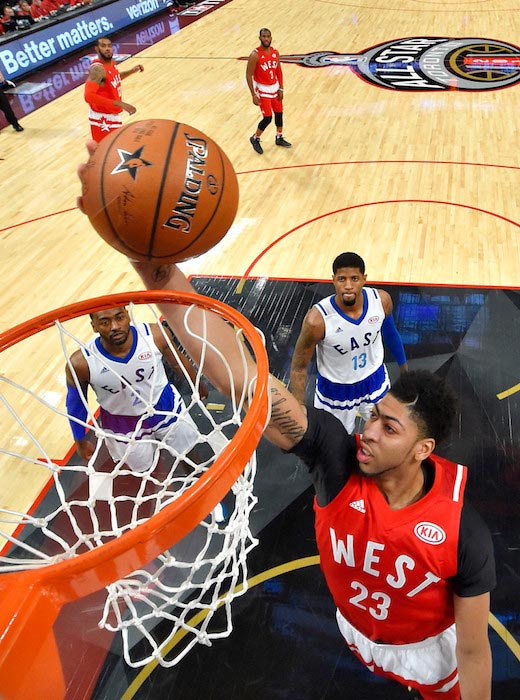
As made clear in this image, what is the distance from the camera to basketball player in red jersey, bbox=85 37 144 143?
6.63 metres

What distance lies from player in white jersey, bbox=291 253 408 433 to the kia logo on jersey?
1.75m

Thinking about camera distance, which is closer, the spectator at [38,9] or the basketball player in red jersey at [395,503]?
the basketball player in red jersey at [395,503]

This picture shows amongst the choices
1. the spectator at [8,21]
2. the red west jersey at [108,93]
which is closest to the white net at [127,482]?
the red west jersey at [108,93]

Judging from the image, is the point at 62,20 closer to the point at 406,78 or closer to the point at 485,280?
the point at 406,78

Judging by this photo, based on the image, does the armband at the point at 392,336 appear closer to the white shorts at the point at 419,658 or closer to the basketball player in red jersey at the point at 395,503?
the basketball player in red jersey at the point at 395,503

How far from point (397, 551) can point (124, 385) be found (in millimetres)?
1845

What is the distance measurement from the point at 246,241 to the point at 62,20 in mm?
9652

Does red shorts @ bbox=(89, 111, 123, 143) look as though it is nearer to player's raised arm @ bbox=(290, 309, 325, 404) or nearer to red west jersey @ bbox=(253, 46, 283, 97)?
red west jersey @ bbox=(253, 46, 283, 97)

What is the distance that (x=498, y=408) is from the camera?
4117 mm

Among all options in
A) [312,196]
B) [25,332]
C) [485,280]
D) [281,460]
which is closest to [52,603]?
[25,332]

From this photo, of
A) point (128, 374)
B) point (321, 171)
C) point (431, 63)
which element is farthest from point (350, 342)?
point (431, 63)

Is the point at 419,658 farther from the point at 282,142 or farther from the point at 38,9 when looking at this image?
the point at 38,9

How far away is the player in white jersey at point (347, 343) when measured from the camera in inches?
134

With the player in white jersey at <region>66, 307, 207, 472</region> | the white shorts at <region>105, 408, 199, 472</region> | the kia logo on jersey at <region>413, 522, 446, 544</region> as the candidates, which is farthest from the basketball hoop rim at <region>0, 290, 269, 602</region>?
the white shorts at <region>105, 408, 199, 472</region>
